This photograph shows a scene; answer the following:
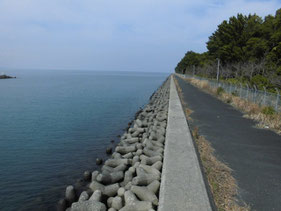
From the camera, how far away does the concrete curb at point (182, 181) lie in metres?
3.66

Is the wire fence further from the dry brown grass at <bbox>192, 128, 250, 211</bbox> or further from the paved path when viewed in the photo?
the dry brown grass at <bbox>192, 128, 250, 211</bbox>

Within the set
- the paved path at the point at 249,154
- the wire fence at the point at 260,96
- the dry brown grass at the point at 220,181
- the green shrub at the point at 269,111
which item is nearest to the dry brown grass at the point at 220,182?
the dry brown grass at the point at 220,181

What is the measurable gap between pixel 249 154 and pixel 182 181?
3215mm

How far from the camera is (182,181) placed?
14.5ft

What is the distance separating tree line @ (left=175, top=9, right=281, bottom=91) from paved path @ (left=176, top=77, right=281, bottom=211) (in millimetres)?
11130

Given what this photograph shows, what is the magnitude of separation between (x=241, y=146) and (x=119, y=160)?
12.8ft

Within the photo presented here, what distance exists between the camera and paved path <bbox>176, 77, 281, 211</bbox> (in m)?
4.36

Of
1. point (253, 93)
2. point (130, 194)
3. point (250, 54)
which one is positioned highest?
point (250, 54)

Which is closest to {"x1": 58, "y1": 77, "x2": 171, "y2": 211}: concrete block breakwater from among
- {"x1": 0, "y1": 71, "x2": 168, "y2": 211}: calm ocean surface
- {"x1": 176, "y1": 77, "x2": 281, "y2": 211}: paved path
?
{"x1": 0, "y1": 71, "x2": 168, "y2": 211}: calm ocean surface

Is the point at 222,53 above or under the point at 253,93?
above

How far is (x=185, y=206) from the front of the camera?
3.60 metres

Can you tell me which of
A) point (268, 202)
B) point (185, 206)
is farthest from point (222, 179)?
point (185, 206)

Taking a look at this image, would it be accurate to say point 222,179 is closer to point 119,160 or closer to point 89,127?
point 119,160

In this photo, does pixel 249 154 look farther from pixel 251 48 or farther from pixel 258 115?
pixel 251 48
